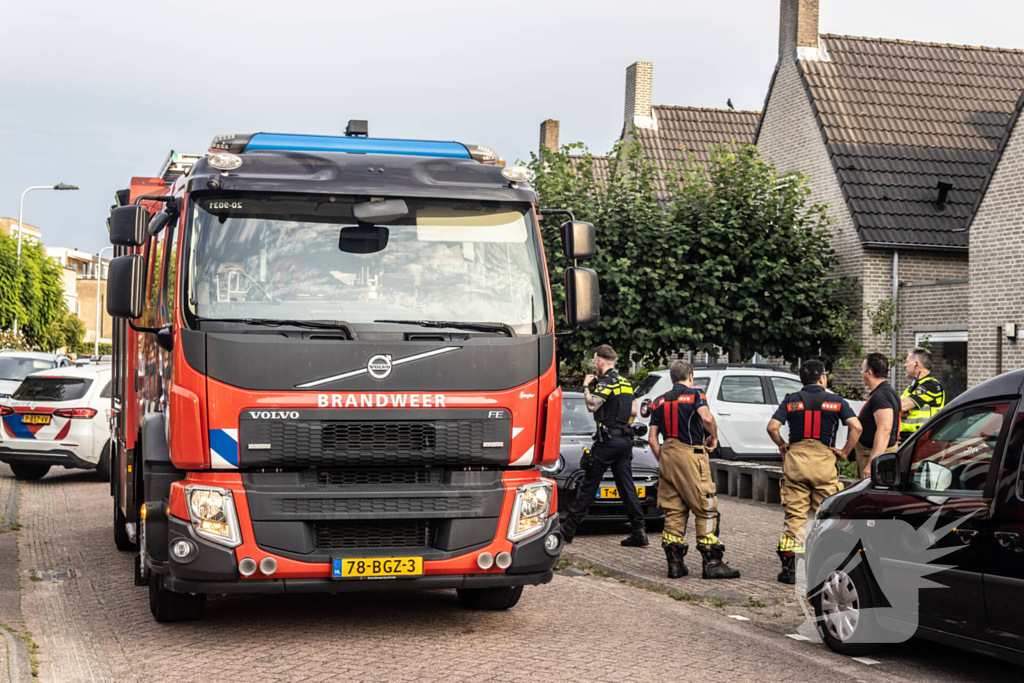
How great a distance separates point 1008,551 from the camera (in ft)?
18.5

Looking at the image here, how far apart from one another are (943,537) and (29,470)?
1502 cm

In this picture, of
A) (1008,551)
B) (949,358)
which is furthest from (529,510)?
(949,358)

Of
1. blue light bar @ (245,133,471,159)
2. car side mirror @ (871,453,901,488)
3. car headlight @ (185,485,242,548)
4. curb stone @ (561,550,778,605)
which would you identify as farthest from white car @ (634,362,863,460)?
car headlight @ (185,485,242,548)

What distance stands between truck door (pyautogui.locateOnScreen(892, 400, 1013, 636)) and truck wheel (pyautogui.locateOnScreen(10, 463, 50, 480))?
14295 millimetres

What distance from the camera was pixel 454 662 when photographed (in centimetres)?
646

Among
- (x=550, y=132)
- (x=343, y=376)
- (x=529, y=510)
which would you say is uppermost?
(x=550, y=132)

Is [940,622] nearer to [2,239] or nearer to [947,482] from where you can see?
[947,482]

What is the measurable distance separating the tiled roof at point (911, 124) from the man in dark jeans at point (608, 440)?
557 inches

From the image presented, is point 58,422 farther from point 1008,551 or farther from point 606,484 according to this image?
point 1008,551

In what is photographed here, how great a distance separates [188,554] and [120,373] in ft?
13.7

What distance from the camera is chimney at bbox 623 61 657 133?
38312mm

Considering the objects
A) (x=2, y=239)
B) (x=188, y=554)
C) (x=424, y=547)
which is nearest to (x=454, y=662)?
(x=424, y=547)

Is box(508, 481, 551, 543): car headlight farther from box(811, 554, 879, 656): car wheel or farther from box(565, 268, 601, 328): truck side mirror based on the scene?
box(811, 554, 879, 656): car wheel

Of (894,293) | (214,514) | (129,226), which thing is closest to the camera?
(214,514)
